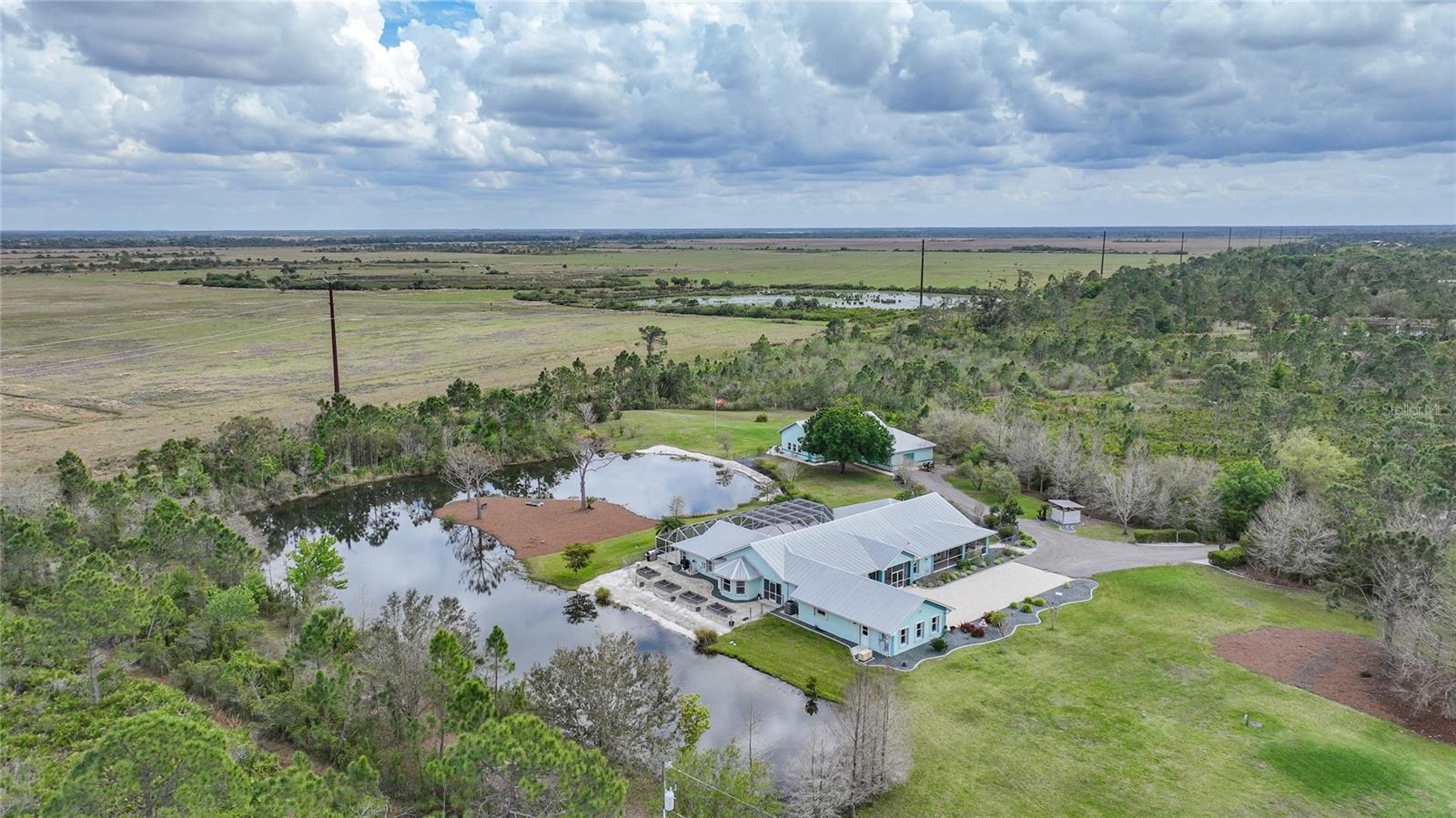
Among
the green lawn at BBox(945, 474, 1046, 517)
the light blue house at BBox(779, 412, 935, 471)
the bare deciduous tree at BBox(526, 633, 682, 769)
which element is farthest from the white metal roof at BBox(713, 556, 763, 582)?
the light blue house at BBox(779, 412, 935, 471)

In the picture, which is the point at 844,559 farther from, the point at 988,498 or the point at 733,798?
the point at 733,798

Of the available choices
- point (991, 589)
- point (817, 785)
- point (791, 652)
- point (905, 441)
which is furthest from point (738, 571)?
point (905, 441)

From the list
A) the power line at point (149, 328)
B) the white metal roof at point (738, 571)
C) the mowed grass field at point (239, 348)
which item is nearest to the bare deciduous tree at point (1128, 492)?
the white metal roof at point (738, 571)

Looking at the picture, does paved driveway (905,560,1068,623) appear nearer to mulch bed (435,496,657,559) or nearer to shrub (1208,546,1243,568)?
shrub (1208,546,1243,568)

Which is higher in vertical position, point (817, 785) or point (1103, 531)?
point (817, 785)

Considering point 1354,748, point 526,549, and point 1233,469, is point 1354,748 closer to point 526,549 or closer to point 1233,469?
point 1233,469

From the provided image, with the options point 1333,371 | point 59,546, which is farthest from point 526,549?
point 1333,371
